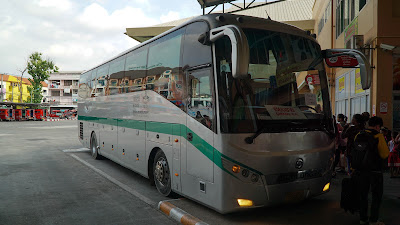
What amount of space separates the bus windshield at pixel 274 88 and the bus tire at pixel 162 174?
2.13 meters

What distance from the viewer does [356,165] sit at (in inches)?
193

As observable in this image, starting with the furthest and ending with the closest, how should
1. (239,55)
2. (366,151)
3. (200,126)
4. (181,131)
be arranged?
(181,131)
(200,126)
(366,151)
(239,55)

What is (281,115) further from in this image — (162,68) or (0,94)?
(0,94)

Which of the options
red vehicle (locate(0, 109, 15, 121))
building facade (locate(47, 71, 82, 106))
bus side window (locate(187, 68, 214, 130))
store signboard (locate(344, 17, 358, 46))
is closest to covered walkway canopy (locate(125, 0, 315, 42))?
store signboard (locate(344, 17, 358, 46))

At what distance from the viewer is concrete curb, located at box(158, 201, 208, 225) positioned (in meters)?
5.07

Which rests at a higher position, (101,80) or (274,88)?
(101,80)

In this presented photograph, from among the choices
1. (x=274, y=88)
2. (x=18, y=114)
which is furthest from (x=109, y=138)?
(x=18, y=114)

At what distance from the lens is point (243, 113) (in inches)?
192

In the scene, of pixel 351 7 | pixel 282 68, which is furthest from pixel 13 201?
pixel 351 7

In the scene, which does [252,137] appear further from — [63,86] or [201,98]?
[63,86]

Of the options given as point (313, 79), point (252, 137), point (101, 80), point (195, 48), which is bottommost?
point (252, 137)

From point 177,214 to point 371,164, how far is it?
2.92m

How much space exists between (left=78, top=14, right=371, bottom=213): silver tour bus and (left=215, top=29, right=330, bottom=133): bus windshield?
15 millimetres

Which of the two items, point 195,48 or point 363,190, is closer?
point 363,190
